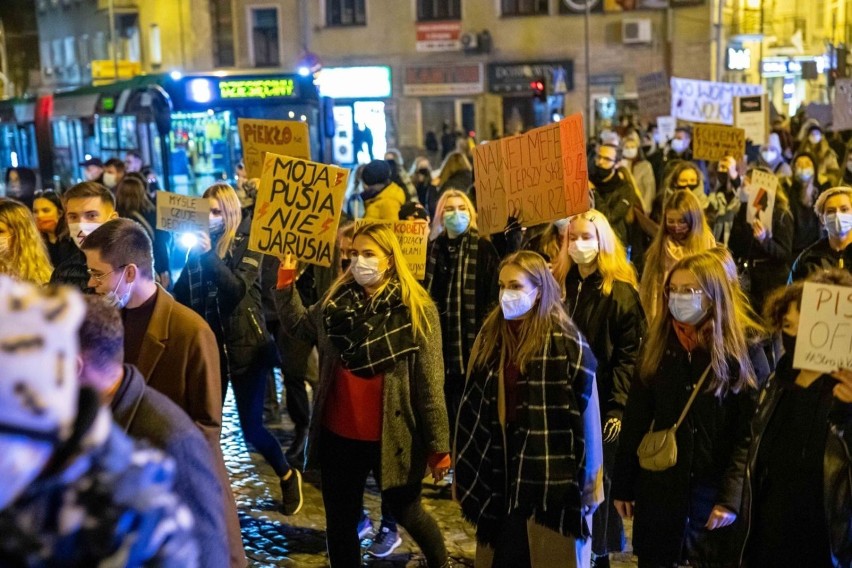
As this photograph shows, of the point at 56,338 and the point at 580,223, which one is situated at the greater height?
the point at 56,338

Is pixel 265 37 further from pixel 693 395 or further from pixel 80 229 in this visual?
pixel 693 395

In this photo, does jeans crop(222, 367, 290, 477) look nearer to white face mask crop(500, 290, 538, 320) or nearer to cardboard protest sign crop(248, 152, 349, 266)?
cardboard protest sign crop(248, 152, 349, 266)

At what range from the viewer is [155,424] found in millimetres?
2721

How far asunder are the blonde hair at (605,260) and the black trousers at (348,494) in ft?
4.50

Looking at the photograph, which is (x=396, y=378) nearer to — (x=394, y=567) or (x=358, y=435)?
(x=358, y=435)

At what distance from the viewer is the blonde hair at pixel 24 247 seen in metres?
5.78

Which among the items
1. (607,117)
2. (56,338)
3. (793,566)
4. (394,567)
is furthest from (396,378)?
(607,117)

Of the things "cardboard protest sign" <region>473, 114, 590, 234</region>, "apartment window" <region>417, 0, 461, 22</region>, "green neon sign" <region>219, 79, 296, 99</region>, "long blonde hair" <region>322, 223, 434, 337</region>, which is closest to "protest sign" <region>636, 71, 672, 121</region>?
"green neon sign" <region>219, 79, 296, 99</region>

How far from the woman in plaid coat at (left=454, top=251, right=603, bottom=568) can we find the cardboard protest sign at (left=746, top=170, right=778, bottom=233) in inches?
166

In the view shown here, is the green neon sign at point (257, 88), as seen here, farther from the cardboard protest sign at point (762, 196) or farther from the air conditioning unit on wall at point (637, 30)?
the air conditioning unit on wall at point (637, 30)

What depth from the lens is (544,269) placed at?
173 inches

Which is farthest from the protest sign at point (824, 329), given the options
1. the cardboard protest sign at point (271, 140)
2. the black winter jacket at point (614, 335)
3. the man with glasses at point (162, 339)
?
the cardboard protest sign at point (271, 140)

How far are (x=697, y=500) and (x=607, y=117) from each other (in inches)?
1214

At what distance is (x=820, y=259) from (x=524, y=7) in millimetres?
30908
